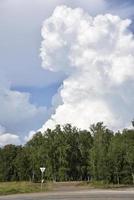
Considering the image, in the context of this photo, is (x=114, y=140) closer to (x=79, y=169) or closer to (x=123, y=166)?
(x=123, y=166)

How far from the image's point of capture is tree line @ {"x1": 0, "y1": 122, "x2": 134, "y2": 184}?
12300cm

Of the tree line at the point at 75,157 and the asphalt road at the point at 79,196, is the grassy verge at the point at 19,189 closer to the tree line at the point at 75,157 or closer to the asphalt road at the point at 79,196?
the asphalt road at the point at 79,196

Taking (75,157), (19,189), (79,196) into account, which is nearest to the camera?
(79,196)

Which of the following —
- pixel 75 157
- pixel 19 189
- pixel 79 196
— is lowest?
pixel 79 196

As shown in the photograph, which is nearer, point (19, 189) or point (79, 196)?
point (79, 196)

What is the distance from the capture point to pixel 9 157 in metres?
165

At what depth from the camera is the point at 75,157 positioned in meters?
143

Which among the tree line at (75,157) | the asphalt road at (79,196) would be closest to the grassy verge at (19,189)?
the asphalt road at (79,196)

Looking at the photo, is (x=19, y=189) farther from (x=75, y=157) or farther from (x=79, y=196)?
(x=75, y=157)

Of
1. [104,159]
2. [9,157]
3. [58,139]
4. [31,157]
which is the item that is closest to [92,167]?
[104,159]

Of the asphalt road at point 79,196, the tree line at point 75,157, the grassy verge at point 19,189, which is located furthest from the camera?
the tree line at point 75,157

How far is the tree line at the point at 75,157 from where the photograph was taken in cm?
12300

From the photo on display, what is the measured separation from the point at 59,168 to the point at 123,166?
18890mm

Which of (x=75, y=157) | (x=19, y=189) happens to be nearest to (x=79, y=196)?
(x=19, y=189)
